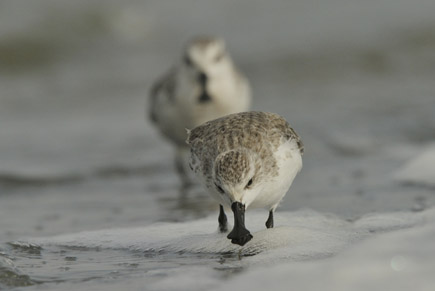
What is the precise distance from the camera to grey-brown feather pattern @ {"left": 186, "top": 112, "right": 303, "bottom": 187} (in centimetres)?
449

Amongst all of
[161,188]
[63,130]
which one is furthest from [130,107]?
[161,188]

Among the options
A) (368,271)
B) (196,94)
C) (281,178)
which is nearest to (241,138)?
(281,178)

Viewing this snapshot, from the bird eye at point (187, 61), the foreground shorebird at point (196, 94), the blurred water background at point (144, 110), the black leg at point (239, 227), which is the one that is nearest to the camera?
the black leg at point (239, 227)

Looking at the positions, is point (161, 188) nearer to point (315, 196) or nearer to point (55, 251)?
point (315, 196)

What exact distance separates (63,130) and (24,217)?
450 cm

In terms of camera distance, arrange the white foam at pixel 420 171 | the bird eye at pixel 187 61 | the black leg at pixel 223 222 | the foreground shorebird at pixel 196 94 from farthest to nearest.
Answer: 1. the bird eye at pixel 187 61
2. the foreground shorebird at pixel 196 94
3. the white foam at pixel 420 171
4. the black leg at pixel 223 222

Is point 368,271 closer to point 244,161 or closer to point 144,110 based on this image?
point 244,161

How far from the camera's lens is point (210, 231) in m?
5.27

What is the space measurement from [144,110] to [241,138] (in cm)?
779

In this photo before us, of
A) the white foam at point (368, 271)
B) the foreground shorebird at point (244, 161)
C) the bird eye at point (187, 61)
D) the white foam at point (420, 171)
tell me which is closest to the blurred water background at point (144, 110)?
the white foam at point (420, 171)

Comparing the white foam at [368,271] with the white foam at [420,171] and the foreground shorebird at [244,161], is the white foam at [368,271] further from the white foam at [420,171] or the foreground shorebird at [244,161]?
the white foam at [420,171]

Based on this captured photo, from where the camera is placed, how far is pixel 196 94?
844 cm

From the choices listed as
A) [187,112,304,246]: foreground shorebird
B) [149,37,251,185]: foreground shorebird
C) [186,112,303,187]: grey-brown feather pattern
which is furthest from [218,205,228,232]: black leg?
[149,37,251,185]: foreground shorebird

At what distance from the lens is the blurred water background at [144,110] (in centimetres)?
576
